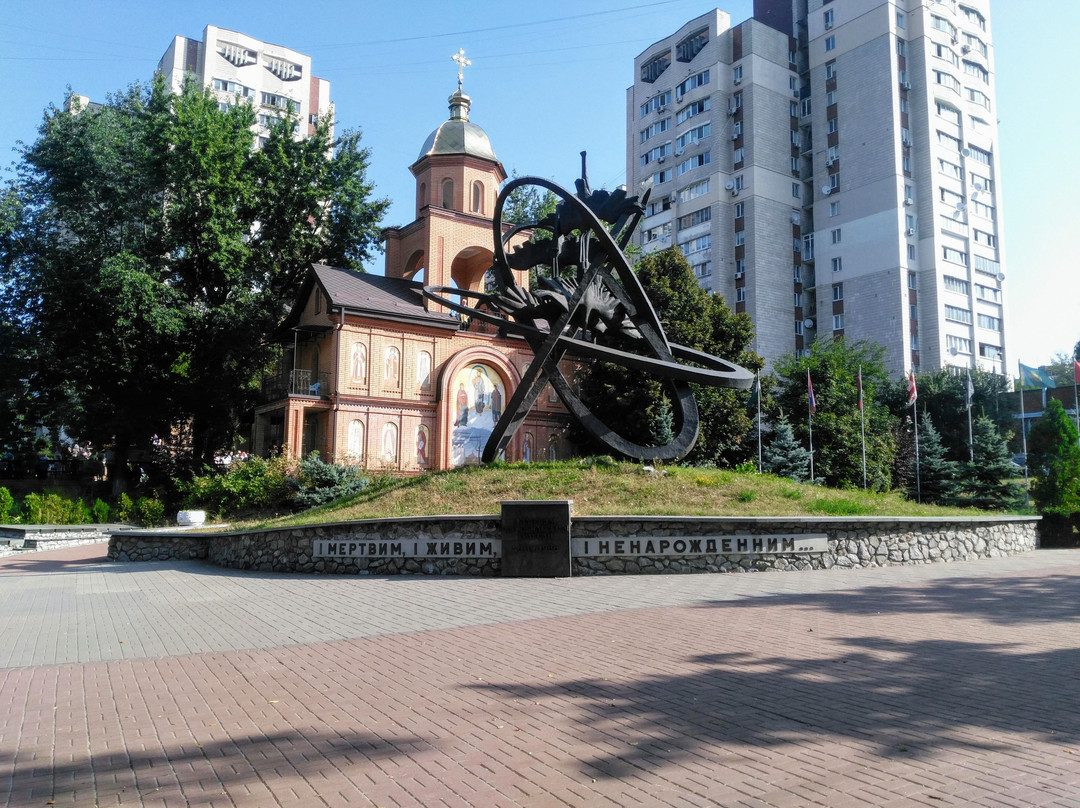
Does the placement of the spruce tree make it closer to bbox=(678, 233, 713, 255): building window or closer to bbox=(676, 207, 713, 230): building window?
bbox=(678, 233, 713, 255): building window

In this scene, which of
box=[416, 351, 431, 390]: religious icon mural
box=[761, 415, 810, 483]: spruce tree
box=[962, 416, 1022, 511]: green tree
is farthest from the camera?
box=[416, 351, 431, 390]: religious icon mural

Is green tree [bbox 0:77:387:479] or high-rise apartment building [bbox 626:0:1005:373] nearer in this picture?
green tree [bbox 0:77:387:479]

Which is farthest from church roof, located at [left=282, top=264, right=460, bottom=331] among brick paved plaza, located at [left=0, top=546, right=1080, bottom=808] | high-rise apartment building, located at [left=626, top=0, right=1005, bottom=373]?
high-rise apartment building, located at [left=626, top=0, right=1005, bottom=373]

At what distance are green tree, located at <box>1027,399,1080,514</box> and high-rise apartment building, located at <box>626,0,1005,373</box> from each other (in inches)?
Result: 868

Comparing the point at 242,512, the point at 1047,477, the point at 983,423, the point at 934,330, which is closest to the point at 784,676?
the point at 242,512

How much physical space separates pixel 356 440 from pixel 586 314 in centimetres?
1633

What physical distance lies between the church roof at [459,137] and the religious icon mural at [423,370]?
1088 cm

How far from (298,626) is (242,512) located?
63.2 feet

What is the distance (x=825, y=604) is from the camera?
34.6 ft

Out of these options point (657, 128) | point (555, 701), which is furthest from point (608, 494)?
point (657, 128)

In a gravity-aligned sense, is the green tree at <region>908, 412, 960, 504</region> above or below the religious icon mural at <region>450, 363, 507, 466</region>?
below

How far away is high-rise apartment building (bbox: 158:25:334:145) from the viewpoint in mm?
65938

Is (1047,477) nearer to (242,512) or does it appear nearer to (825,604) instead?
(825,604)

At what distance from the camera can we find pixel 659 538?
14328 mm
